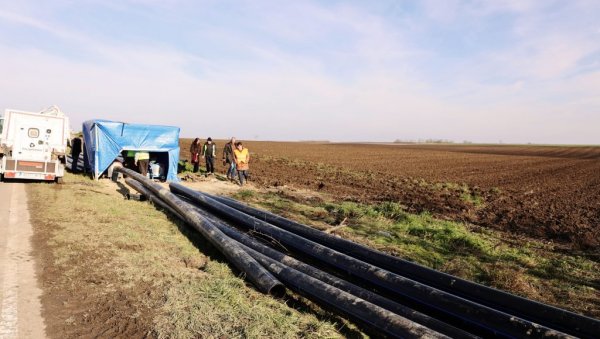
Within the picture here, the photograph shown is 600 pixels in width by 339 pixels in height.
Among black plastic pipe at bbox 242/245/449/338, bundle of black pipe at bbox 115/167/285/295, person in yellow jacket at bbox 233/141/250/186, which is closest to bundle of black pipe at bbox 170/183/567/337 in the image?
black plastic pipe at bbox 242/245/449/338

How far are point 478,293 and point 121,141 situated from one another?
42.3 feet

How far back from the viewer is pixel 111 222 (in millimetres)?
7414

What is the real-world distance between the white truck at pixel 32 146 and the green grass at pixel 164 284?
18.0 ft

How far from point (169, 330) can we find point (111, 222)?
445 centimetres

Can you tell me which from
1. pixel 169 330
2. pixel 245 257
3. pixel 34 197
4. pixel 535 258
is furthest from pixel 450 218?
pixel 34 197

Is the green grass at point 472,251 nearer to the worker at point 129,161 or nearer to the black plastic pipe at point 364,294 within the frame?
the black plastic pipe at point 364,294

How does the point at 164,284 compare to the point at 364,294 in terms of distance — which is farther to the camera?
the point at 164,284

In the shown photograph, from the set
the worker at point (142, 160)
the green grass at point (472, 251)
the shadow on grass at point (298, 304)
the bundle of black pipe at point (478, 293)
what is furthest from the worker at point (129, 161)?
the bundle of black pipe at point (478, 293)

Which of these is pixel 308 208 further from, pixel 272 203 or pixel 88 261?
pixel 88 261

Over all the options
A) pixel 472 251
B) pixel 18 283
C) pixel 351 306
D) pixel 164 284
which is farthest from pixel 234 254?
pixel 472 251

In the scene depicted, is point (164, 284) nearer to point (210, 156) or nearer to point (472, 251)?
point (472, 251)

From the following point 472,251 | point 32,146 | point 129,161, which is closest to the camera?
point 472,251

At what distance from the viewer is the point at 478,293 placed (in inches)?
163

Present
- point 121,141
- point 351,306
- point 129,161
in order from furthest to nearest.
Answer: point 129,161
point 121,141
point 351,306
